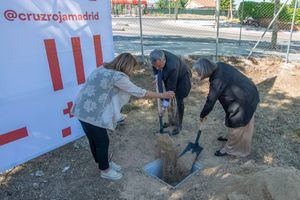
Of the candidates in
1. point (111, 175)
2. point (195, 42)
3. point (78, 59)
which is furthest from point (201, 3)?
point (111, 175)

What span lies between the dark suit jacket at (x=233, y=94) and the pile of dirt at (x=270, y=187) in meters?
1.15

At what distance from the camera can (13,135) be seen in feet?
11.5

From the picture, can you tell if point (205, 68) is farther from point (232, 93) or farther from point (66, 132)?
point (66, 132)

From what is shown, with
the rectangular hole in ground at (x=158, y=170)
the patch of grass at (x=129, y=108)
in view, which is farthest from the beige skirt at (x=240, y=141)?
the patch of grass at (x=129, y=108)

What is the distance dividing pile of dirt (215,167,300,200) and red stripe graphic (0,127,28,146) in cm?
267

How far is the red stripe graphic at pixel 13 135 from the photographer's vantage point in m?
3.42

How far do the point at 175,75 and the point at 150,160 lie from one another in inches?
51.5

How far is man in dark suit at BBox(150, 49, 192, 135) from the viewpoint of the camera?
3838 millimetres

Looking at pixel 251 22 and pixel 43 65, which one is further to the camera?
pixel 251 22

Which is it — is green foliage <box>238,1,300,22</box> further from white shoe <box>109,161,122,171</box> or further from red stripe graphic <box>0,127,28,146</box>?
red stripe graphic <box>0,127,28,146</box>

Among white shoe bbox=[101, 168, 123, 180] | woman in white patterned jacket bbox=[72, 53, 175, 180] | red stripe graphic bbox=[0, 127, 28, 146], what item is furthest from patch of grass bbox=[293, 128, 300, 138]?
red stripe graphic bbox=[0, 127, 28, 146]

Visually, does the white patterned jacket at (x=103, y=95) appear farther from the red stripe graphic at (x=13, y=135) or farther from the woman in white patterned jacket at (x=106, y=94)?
the red stripe graphic at (x=13, y=135)

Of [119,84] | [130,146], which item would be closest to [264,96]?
[130,146]

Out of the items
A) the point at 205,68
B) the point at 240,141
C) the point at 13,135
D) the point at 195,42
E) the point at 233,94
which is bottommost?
the point at 240,141
